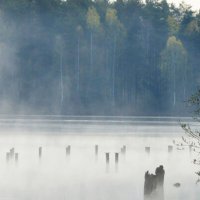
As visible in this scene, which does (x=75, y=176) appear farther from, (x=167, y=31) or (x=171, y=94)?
(x=167, y=31)

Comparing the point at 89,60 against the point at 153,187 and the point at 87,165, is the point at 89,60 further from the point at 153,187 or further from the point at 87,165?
the point at 153,187

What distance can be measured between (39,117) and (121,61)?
36.8 metres

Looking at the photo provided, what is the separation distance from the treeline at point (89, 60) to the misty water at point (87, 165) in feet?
175

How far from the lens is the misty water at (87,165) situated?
4469 centimetres

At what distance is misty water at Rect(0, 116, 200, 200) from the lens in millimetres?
44688

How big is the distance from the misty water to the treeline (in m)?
53.4

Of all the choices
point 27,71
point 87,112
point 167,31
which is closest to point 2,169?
point 87,112

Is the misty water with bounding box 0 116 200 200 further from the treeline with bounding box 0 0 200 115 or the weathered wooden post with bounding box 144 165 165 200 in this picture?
the treeline with bounding box 0 0 200 115

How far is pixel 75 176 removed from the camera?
5194 cm

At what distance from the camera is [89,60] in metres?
158

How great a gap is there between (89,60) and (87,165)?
100 meters

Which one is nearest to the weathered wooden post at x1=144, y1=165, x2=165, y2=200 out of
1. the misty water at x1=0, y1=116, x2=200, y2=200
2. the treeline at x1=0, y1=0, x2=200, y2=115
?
the misty water at x1=0, y1=116, x2=200, y2=200

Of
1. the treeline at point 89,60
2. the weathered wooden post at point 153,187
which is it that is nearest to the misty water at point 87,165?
the weathered wooden post at point 153,187

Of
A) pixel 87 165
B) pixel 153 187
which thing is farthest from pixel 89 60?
pixel 153 187
